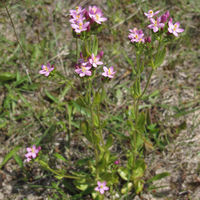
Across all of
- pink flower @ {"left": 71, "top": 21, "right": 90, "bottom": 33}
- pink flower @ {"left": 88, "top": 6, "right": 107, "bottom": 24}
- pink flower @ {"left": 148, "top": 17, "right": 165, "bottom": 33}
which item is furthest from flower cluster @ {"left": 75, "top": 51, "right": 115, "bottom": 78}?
pink flower @ {"left": 148, "top": 17, "right": 165, "bottom": 33}

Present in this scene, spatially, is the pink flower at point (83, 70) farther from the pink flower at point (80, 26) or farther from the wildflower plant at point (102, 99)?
the pink flower at point (80, 26)

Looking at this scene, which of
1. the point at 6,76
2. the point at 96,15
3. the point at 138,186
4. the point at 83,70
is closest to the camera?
the point at 83,70

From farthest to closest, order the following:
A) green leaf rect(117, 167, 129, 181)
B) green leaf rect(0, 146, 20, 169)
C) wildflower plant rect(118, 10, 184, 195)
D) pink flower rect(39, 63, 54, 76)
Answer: green leaf rect(0, 146, 20, 169) → green leaf rect(117, 167, 129, 181) → pink flower rect(39, 63, 54, 76) → wildflower plant rect(118, 10, 184, 195)

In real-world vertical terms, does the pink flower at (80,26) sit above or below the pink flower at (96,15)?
below

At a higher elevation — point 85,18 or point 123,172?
point 85,18

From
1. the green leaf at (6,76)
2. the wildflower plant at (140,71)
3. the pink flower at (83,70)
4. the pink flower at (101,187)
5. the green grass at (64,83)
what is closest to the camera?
the pink flower at (83,70)

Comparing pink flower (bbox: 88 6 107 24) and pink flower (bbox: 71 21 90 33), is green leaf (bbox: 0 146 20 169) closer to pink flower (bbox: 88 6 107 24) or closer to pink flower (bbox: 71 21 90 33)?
pink flower (bbox: 71 21 90 33)

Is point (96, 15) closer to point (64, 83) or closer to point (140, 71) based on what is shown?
point (140, 71)

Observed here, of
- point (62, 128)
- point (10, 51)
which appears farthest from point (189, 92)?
point (10, 51)

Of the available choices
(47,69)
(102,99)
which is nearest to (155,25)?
(102,99)

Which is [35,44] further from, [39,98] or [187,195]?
[187,195]

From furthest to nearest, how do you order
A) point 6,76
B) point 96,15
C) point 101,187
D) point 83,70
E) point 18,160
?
point 6,76, point 18,160, point 101,187, point 96,15, point 83,70

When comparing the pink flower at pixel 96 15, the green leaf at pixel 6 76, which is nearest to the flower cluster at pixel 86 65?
the pink flower at pixel 96 15
